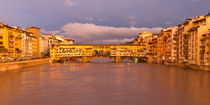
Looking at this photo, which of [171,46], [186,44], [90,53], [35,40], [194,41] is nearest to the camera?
[194,41]

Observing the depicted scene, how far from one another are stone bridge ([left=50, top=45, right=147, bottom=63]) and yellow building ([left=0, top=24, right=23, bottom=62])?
2933 centimetres

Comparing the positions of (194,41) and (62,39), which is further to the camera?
(62,39)

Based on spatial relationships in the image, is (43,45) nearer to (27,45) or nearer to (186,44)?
(27,45)

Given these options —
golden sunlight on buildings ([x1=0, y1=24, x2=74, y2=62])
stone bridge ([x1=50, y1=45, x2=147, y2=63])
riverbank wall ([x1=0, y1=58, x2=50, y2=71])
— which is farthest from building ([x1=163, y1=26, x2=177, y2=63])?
golden sunlight on buildings ([x1=0, y1=24, x2=74, y2=62])

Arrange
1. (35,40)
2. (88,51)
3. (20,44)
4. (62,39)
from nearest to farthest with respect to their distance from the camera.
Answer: (20,44)
(35,40)
(88,51)
(62,39)

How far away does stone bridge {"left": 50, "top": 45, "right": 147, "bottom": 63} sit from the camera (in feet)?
381

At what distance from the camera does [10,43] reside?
77.6 m

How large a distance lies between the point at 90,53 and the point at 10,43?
170 ft

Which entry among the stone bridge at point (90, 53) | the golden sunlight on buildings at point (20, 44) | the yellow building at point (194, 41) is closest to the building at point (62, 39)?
the golden sunlight on buildings at point (20, 44)

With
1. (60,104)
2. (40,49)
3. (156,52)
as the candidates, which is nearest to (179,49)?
(156,52)

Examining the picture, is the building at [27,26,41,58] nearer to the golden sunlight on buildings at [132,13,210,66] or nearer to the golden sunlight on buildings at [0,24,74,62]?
the golden sunlight on buildings at [0,24,74,62]

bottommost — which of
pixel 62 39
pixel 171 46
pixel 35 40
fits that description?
pixel 171 46

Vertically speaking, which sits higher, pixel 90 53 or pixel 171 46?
pixel 171 46

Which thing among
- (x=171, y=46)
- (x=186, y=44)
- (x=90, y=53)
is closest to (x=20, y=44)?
(x=90, y=53)
